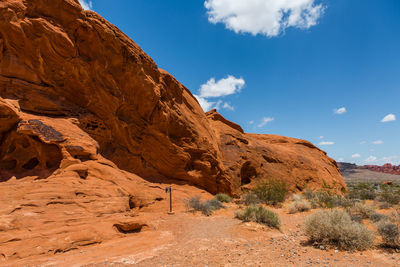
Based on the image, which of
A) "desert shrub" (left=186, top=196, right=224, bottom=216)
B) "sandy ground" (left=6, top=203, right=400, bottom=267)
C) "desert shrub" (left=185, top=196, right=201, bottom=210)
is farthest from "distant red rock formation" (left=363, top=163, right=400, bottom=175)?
"sandy ground" (left=6, top=203, right=400, bottom=267)

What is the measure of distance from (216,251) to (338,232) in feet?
10.5

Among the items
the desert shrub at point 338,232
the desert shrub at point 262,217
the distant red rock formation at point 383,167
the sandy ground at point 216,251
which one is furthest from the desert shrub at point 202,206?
the distant red rock formation at point 383,167

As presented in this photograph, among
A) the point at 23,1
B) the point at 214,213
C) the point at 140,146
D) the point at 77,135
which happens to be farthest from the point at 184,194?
the point at 23,1

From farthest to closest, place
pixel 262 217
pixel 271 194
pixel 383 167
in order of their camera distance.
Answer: pixel 383 167
pixel 271 194
pixel 262 217

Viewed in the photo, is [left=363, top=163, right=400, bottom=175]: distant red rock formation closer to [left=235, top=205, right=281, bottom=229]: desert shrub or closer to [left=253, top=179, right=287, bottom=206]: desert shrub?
[left=253, top=179, right=287, bottom=206]: desert shrub

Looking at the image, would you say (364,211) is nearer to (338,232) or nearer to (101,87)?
(338,232)

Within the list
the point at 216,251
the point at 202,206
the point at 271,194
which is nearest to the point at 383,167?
the point at 271,194

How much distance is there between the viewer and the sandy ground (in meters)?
4.65

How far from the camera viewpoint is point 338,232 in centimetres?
550

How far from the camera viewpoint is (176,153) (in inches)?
515

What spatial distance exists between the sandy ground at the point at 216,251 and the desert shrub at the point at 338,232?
25cm

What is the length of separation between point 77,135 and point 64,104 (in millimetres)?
1790

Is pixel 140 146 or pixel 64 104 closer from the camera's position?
pixel 64 104

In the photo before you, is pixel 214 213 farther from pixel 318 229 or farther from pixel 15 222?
pixel 15 222
